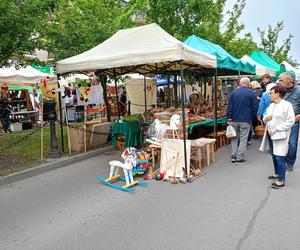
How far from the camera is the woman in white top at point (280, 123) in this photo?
17.6ft

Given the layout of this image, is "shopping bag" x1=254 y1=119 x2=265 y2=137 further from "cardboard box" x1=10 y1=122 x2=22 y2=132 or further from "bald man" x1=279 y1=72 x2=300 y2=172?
"cardboard box" x1=10 y1=122 x2=22 y2=132

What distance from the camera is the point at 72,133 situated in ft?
30.4

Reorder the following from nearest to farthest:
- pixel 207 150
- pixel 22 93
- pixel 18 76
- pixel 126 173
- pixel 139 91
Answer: pixel 126 173 → pixel 207 150 → pixel 18 76 → pixel 22 93 → pixel 139 91

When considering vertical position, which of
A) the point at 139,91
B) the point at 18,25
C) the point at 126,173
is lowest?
the point at 126,173

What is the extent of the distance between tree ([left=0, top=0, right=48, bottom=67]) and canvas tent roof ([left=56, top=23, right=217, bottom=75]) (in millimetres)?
1027

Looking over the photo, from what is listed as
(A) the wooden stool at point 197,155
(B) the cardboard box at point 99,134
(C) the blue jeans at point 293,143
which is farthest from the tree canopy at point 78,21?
(C) the blue jeans at point 293,143

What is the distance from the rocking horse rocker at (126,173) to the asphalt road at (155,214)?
5.7 inches

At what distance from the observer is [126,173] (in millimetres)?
6094

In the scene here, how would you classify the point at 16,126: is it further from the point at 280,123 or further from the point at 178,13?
the point at 280,123

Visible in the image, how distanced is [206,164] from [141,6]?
32.4ft

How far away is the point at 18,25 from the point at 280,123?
6.05 metres

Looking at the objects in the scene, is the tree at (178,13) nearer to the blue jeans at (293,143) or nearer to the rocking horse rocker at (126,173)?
the blue jeans at (293,143)

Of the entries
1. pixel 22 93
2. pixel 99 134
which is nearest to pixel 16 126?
pixel 22 93

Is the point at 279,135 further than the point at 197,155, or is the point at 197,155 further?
the point at 197,155
